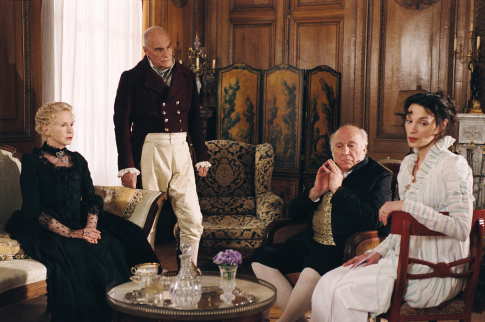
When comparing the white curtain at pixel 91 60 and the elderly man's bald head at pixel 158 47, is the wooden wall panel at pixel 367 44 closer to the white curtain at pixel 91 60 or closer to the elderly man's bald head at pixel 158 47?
the white curtain at pixel 91 60

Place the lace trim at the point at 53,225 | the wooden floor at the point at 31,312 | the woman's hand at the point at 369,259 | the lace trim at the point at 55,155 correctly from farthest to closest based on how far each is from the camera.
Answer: the wooden floor at the point at 31,312 → the lace trim at the point at 55,155 → the lace trim at the point at 53,225 → the woman's hand at the point at 369,259

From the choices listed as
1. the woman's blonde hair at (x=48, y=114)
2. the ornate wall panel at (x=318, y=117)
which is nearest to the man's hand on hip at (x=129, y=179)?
the woman's blonde hair at (x=48, y=114)

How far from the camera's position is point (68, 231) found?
2.77 m

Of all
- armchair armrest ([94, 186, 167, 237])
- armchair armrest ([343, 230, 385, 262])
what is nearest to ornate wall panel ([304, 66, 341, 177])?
armchair armrest ([94, 186, 167, 237])

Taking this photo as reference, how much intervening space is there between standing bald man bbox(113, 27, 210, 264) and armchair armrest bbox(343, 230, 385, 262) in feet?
3.64

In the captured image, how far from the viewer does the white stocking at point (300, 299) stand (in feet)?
7.85

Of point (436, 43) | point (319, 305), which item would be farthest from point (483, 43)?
point (319, 305)

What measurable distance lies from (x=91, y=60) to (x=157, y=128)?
149cm

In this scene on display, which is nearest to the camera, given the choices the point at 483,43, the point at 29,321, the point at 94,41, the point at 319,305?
the point at 319,305

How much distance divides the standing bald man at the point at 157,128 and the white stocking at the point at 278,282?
699 mm

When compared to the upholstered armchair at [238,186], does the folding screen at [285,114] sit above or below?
above

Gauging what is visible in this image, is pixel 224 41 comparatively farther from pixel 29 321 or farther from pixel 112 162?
pixel 29 321

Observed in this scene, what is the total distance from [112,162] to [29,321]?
6.27 feet

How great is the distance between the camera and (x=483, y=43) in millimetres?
5422
